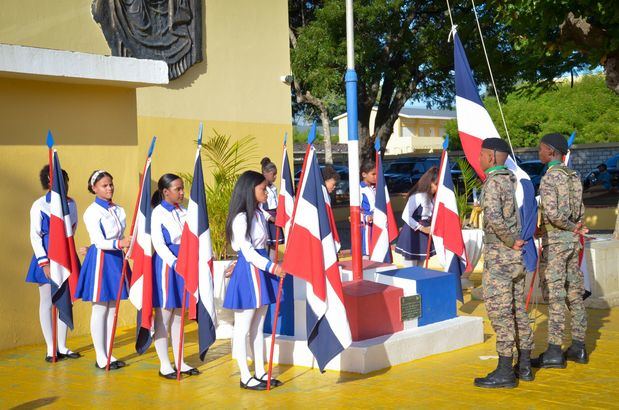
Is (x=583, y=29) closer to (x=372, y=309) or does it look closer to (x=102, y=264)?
(x=372, y=309)

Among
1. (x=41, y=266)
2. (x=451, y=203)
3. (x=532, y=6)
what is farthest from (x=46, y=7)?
(x=532, y=6)

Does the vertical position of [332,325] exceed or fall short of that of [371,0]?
it falls short

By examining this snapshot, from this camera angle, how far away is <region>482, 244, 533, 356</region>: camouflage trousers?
22.6 feet

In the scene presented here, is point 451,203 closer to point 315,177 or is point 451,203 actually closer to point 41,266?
point 315,177

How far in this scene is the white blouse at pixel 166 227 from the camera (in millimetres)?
7492

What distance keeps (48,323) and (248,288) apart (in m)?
2.60

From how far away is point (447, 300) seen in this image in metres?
8.65

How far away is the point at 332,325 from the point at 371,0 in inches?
727

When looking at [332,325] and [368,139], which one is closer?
[332,325]

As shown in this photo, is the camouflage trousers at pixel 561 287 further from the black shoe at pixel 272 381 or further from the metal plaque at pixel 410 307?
the black shoe at pixel 272 381

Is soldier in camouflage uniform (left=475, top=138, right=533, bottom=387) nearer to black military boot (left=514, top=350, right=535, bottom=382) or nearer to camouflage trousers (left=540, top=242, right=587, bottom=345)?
black military boot (left=514, top=350, right=535, bottom=382)

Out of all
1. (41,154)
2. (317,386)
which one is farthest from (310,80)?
(317,386)

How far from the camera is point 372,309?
775cm

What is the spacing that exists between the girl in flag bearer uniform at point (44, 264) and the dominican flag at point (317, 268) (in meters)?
2.62
